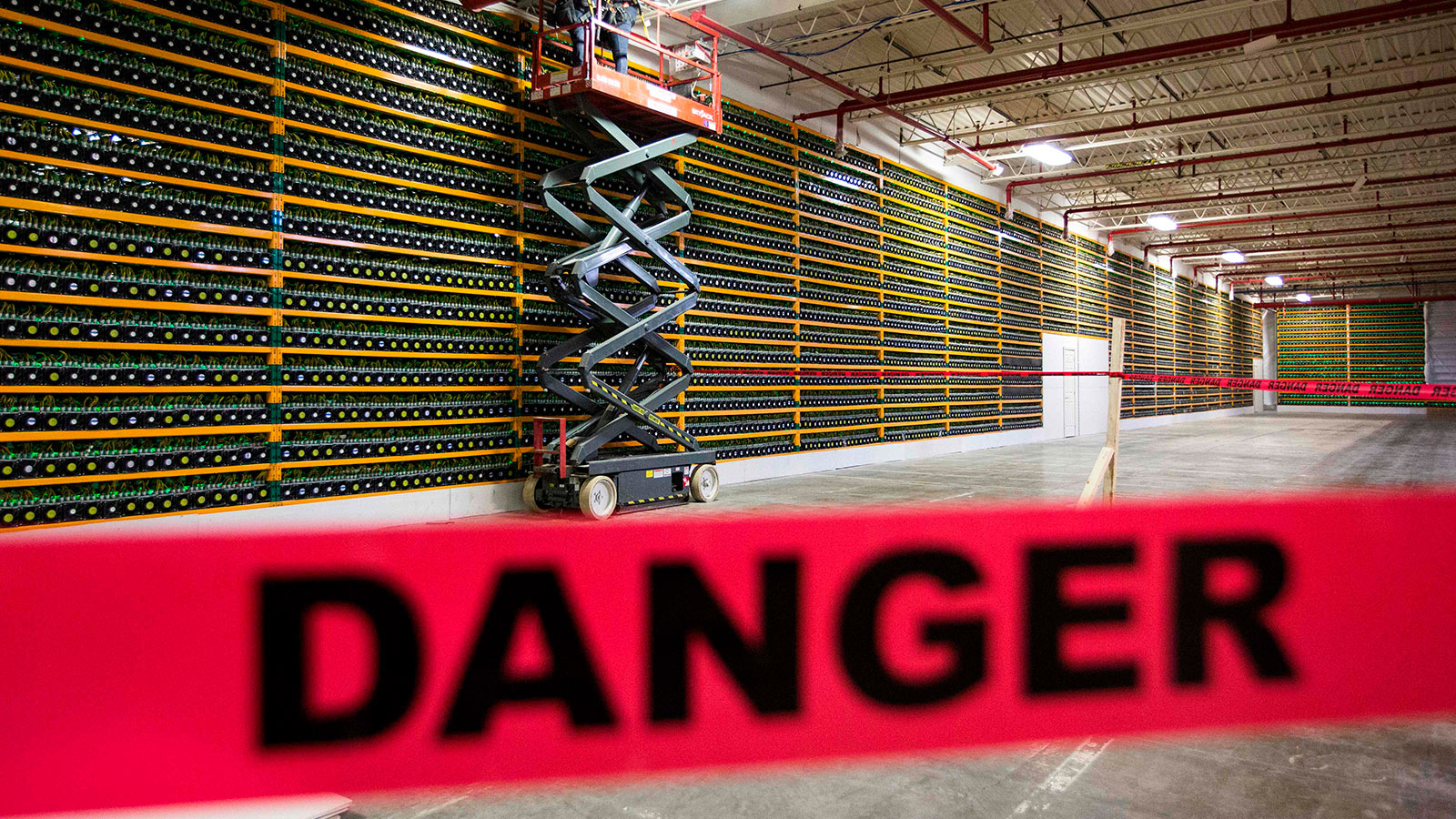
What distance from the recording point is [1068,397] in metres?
20.0

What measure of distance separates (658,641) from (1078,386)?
20857 mm

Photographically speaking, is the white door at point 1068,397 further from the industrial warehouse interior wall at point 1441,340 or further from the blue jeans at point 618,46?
the industrial warehouse interior wall at point 1441,340

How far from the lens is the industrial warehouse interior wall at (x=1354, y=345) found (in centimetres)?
3350

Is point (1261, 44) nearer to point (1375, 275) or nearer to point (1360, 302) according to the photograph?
point (1375, 275)

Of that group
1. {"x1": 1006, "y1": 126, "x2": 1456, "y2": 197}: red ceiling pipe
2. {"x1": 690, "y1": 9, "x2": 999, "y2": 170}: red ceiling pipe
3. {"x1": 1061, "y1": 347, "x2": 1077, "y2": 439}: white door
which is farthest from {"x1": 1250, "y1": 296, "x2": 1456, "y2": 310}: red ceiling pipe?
{"x1": 690, "y1": 9, "x2": 999, "y2": 170}: red ceiling pipe

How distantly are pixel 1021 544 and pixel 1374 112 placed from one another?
17.9m

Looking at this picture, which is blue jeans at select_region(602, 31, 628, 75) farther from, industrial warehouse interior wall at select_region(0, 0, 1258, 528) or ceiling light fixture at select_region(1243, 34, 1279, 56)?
ceiling light fixture at select_region(1243, 34, 1279, 56)

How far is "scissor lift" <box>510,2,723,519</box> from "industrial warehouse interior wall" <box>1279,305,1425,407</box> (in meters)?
33.4

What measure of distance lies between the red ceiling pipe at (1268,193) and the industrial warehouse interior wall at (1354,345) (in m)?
19.0

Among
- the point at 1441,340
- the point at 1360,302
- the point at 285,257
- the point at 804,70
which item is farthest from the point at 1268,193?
the point at 1441,340

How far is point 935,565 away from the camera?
1713 mm

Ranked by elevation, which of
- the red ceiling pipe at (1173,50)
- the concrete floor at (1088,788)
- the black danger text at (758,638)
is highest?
the red ceiling pipe at (1173,50)

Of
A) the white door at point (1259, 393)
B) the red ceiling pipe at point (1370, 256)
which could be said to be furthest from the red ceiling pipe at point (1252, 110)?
the white door at point (1259, 393)

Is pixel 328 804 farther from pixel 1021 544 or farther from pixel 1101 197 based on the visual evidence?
pixel 1101 197
